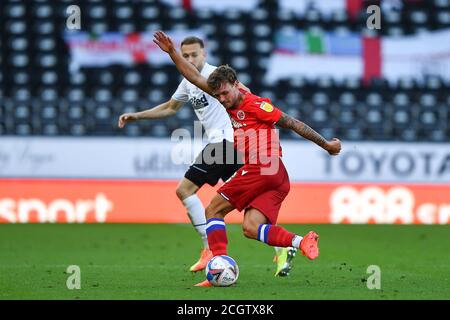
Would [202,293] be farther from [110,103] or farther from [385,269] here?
[110,103]

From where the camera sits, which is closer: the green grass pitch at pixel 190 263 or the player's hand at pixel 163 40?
the green grass pitch at pixel 190 263

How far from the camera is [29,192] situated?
1596cm

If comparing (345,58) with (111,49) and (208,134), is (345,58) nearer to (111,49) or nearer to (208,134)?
(111,49)

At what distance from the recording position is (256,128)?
753 centimetres

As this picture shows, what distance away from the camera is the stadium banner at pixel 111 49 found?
18.8m

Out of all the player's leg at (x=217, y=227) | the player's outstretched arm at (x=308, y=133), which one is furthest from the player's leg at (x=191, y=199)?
the player's outstretched arm at (x=308, y=133)

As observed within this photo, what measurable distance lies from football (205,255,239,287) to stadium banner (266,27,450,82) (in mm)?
12049

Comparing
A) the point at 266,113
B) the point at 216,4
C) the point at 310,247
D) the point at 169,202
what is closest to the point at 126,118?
the point at 266,113

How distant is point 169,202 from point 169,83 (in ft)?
11.0

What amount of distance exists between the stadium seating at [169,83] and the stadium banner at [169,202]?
120 cm

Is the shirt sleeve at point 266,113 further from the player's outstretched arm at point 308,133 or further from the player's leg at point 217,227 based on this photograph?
the player's leg at point 217,227

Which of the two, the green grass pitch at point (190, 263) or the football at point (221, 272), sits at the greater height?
the football at point (221, 272)

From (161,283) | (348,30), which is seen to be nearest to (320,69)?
(348,30)
